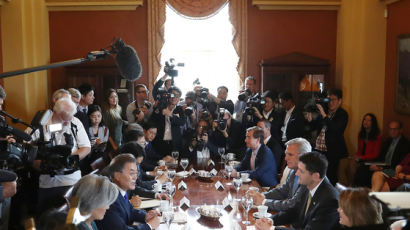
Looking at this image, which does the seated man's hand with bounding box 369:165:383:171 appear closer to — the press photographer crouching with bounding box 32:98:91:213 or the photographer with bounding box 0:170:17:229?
the press photographer crouching with bounding box 32:98:91:213

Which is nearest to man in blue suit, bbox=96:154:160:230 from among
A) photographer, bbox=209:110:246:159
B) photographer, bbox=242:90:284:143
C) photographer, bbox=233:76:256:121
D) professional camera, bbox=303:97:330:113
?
photographer, bbox=209:110:246:159

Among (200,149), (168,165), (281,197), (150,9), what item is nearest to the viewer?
(281,197)

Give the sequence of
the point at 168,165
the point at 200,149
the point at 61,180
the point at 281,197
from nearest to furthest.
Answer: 1. the point at 61,180
2. the point at 281,197
3. the point at 168,165
4. the point at 200,149

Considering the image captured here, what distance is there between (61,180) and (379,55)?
553 cm

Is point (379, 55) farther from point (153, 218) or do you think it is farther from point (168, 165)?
point (153, 218)

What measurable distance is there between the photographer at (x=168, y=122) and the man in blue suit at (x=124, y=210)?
2.34 m

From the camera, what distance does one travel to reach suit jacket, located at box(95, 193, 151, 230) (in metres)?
2.88

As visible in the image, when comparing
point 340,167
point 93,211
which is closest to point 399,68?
point 340,167

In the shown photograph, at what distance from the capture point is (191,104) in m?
6.04

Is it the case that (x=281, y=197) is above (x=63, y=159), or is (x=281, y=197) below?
below

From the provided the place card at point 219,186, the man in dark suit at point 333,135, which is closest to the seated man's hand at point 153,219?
the place card at point 219,186

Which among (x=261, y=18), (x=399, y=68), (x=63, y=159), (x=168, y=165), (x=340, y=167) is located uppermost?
(x=261, y=18)

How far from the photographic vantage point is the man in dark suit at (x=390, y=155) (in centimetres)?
572

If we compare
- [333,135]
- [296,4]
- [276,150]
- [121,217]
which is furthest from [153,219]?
[296,4]
